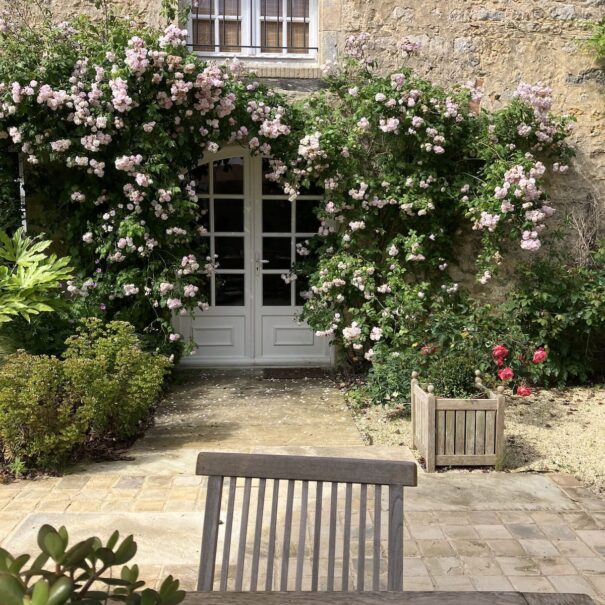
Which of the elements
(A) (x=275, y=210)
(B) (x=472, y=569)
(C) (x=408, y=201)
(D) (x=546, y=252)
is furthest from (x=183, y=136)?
(B) (x=472, y=569)

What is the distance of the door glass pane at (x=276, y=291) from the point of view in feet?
22.5

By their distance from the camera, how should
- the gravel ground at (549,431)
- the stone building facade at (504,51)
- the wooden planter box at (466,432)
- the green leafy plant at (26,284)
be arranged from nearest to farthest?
1. the wooden planter box at (466,432)
2. the gravel ground at (549,431)
3. the green leafy plant at (26,284)
4. the stone building facade at (504,51)

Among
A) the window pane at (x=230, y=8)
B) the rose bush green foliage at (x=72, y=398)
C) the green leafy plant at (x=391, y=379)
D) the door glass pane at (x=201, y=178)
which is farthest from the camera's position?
the door glass pane at (x=201, y=178)

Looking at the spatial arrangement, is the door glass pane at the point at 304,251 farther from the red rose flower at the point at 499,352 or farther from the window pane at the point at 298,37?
the red rose flower at the point at 499,352

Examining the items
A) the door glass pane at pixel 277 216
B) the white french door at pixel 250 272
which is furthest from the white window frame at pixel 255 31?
the door glass pane at pixel 277 216

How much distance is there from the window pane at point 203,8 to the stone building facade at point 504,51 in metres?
0.34

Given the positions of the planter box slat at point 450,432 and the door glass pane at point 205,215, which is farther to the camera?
the door glass pane at point 205,215

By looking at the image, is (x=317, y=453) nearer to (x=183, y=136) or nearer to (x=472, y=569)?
(x=472, y=569)

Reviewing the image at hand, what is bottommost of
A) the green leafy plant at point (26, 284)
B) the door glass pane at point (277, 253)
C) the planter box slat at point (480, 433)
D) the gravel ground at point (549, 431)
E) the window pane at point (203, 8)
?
the gravel ground at point (549, 431)

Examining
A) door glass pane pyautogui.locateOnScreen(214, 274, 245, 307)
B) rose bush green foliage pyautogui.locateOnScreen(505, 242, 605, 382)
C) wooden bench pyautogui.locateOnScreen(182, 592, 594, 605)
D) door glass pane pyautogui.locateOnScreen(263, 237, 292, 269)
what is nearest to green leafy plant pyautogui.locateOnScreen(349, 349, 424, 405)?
rose bush green foliage pyautogui.locateOnScreen(505, 242, 605, 382)

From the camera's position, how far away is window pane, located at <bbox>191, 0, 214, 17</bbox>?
256 inches

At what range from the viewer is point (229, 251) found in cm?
680

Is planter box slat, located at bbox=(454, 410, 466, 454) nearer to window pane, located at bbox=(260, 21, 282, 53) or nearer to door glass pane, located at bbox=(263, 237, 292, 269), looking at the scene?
door glass pane, located at bbox=(263, 237, 292, 269)

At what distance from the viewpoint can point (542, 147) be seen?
648 cm
